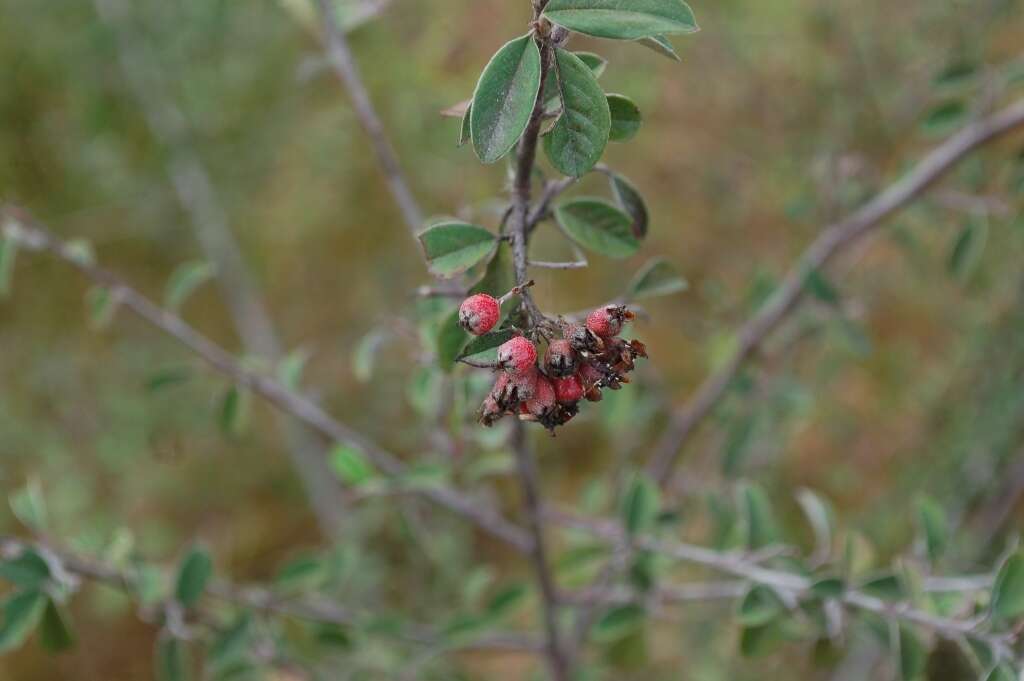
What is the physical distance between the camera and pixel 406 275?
2023 millimetres

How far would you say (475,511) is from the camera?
3.08 feet

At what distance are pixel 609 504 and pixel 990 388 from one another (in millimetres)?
626

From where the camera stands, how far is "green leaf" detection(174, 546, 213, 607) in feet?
2.70

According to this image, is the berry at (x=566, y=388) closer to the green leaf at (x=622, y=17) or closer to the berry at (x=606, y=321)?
the berry at (x=606, y=321)

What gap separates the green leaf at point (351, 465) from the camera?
36.1 inches

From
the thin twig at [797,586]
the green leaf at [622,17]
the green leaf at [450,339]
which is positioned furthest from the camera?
the thin twig at [797,586]

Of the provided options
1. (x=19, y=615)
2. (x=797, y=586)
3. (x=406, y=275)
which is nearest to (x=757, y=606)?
(x=797, y=586)

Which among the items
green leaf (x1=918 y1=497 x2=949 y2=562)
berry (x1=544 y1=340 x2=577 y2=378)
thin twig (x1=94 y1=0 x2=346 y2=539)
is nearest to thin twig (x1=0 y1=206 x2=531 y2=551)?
green leaf (x1=918 y1=497 x2=949 y2=562)

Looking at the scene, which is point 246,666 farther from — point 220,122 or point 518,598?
point 220,122

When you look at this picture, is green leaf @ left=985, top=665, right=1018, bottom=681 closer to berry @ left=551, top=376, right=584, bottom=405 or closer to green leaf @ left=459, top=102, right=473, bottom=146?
berry @ left=551, top=376, right=584, bottom=405

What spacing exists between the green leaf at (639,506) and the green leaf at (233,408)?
1.29ft

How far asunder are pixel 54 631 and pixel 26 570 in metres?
0.08

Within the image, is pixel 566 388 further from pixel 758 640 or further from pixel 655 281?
pixel 758 640

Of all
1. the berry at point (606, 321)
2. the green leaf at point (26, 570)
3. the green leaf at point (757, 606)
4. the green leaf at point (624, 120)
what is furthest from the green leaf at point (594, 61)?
the green leaf at point (26, 570)
